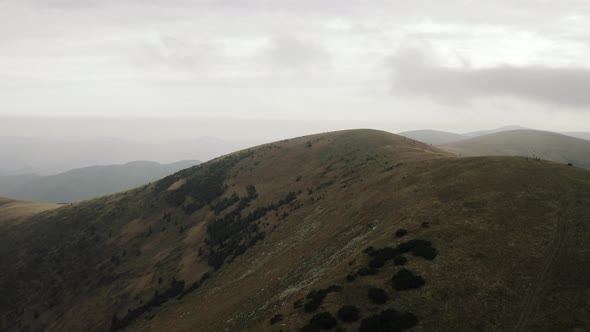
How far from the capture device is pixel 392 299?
20906mm

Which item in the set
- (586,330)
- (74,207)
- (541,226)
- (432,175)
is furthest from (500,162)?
(74,207)

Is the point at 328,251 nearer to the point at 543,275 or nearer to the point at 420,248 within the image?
the point at 420,248

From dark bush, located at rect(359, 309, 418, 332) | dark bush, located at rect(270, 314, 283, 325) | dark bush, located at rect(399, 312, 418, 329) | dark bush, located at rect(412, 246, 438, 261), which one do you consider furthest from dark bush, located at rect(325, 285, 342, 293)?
dark bush, located at rect(412, 246, 438, 261)

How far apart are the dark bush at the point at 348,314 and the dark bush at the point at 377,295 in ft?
4.64

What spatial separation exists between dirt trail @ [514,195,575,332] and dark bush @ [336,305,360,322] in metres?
8.48

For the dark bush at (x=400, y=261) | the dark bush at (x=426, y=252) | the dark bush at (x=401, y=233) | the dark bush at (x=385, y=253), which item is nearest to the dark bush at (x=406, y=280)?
the dark bush at (x=400, y=261)

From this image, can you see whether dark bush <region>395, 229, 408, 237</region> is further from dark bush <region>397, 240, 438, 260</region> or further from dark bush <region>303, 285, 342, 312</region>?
dark bush <region>303, 285, 342, 312</region>

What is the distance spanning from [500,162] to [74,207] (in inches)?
3835

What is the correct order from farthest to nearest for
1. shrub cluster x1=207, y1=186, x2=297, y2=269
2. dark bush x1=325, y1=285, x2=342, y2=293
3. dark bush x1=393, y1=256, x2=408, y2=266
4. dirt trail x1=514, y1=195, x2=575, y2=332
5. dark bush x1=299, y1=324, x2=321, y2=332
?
shrub cluster x1=207, y1=186, x2=297, y2=269 → dark bush x1=393, y1=256, x2=408, y2=266 → dark bush x1=325, y1=285, x2=342, y2=293 → dark bush x1=299, y1=324, x2=321, y2=332 → dirt trail x1=514, y1=195, x2=575, y2=332

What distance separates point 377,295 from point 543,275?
1073 centimetres

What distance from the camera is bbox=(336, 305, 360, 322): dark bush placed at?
794 inches

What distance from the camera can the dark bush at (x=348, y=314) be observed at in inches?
794

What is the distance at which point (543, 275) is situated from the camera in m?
21.2

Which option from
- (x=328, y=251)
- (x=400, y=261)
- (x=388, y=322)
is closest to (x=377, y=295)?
(x=388, y=322)
